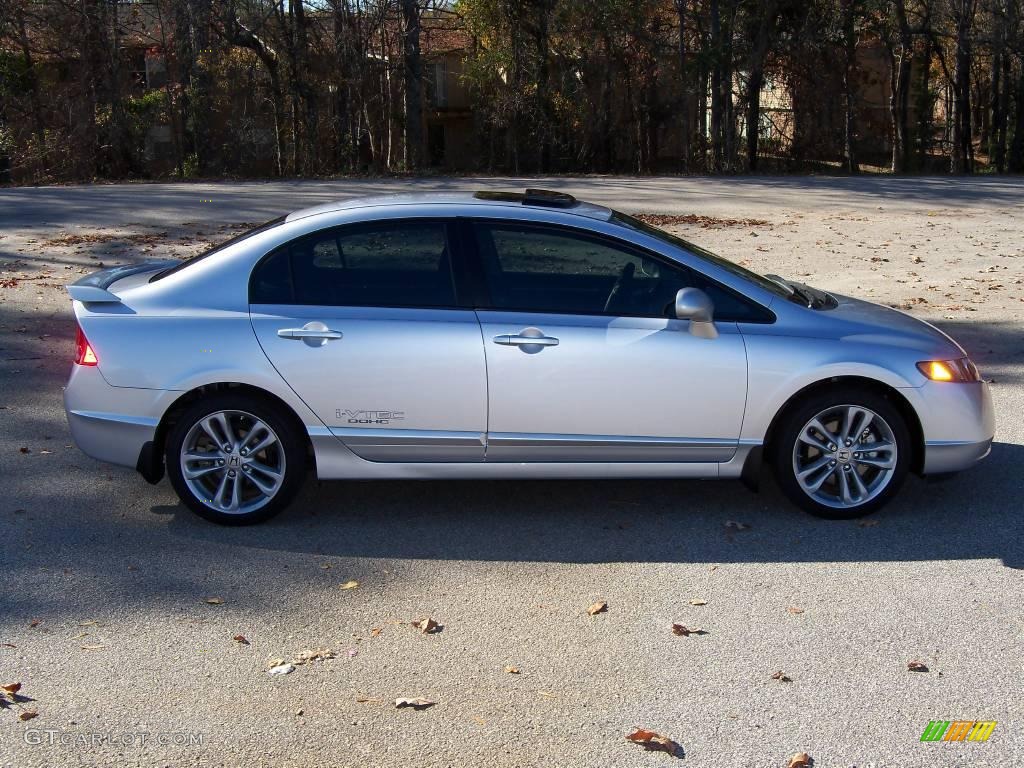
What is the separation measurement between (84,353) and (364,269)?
149 centimetres

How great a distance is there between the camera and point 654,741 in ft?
12.5

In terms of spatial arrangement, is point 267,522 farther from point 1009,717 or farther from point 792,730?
point 1009,717

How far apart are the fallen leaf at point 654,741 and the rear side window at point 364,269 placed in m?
2.58

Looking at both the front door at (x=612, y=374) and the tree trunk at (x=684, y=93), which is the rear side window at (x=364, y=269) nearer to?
the front door at (x=612, y=374)

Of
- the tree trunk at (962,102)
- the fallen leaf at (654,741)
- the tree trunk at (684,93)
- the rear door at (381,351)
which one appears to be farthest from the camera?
the tree trunk at (962,102)

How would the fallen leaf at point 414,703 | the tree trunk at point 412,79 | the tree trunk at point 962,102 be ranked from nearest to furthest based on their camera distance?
the fallen leaf at point 414,703
the tree trunk at point 412,79
the tree trunk at point 962,102

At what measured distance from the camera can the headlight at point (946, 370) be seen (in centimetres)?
578

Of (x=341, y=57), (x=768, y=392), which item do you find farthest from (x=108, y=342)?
(x=341, y=57)

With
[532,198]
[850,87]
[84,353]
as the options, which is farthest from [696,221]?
[850,87]

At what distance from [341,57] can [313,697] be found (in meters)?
29.2

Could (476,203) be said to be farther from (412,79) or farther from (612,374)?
(412,79)

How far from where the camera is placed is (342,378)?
5.63 m

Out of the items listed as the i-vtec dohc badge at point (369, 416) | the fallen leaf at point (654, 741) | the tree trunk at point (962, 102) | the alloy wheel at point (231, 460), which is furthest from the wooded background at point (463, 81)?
the fallen leaf at point (654, 741)

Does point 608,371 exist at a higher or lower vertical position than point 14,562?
higher
